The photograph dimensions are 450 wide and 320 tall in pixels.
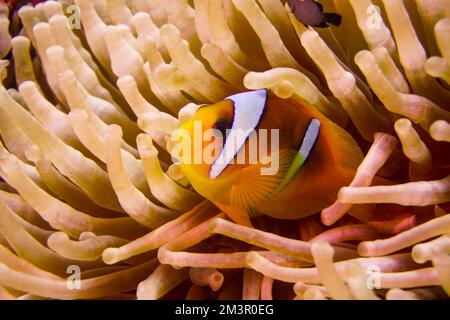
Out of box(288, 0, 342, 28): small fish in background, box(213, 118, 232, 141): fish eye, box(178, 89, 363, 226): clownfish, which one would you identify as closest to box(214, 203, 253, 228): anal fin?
box(178, 89, 363, 226): clownfish

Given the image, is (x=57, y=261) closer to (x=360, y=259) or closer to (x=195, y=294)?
(x=195, y=294)

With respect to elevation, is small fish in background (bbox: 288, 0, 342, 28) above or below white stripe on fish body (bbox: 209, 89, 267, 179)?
above

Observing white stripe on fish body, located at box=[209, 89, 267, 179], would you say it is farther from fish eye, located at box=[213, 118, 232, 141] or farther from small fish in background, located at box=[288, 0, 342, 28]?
small fish in background, located at box=[288, 0, 342, 28]

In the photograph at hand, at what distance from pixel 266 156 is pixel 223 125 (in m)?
0.08

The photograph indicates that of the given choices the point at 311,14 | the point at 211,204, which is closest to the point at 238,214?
the point at 211,204

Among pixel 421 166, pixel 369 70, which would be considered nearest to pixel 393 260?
pixel 421 166

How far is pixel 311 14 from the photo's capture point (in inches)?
33.4

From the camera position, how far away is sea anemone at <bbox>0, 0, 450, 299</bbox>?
0.73 meters

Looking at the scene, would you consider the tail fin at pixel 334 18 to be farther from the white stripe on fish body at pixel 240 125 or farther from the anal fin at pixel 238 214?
the anal fin at pixel 238 214

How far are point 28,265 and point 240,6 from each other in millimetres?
572

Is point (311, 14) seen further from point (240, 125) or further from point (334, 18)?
point (240, 125)

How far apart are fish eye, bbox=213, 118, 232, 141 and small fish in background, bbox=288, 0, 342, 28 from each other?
23cm

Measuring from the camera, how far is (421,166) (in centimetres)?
78

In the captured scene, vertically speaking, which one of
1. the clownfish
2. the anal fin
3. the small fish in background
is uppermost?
the small fish in background
